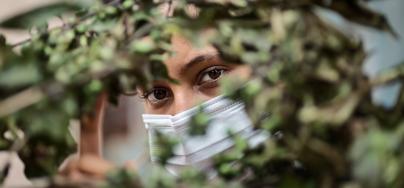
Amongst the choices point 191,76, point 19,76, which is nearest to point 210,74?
point 191,76

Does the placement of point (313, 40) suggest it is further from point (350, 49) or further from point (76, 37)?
point (76, 37)

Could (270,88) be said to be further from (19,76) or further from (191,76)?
(191,76)

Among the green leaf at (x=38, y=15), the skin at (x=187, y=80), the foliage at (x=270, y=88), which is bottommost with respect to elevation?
the foliage at (x=270, y=88)

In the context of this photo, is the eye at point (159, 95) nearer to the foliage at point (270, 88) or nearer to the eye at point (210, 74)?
the eye at point (210, 74)

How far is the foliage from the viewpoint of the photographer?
0.32 metres

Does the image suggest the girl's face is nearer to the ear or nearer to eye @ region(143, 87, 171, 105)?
eye @ region(143, 87, 171, 105)

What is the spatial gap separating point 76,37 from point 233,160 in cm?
13

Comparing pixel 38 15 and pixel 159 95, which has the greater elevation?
pixel 159 95

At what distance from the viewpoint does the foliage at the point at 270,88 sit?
1.04ft

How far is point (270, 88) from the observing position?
337 millimetres

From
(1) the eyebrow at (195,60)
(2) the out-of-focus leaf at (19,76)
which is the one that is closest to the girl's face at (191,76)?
(1) the eyebrow at (195,60)

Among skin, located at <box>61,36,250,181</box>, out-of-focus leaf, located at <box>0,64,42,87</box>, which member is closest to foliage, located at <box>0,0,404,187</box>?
out-of-focus leaf, located at <box>0,64,42,87</box>

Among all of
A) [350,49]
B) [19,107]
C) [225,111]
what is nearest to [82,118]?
[19,107]

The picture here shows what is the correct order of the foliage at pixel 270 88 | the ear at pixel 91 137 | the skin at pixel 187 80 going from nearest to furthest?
the foliage at pixel 270 88
the ear at pixel 91 137
the skin at pixel 187 80
